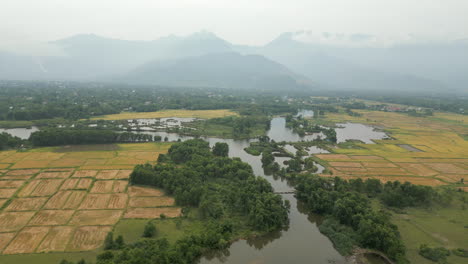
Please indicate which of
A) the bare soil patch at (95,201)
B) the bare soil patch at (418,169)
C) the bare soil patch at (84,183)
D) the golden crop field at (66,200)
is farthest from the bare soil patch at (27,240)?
the bare soil patch at (418,169)

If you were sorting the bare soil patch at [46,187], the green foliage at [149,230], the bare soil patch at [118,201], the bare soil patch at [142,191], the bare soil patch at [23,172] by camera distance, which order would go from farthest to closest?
the bare soil patch at [23,172] < the bare soil patch at [142,191] < the bare soil patch at [46,187] < the bare soil patch at [118,201] < the green foliage at [149,230]

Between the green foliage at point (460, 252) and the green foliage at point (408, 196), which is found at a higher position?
the green foliage at point (408, 196)

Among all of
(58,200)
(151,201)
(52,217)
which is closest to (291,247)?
(151,201)

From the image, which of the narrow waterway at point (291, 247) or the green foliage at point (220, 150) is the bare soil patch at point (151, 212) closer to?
the narrow waterway at point (291, 247)

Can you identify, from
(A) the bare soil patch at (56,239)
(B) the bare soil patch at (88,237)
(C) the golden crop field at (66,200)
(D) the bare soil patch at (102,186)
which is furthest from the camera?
(D) the bare soil patch at (102,186)

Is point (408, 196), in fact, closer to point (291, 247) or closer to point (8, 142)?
point (291, 247)

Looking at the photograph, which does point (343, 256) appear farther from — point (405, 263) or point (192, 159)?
point (192, 159)

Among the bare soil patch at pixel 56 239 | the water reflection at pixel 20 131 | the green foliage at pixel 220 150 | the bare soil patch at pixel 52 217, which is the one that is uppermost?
the green foliage at pixel 220 150

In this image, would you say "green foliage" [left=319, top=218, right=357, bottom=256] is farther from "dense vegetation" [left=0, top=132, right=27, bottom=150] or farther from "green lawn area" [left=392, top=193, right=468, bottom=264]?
"dense vegetation" [left=0, top=132, right=27, bottom=150]
